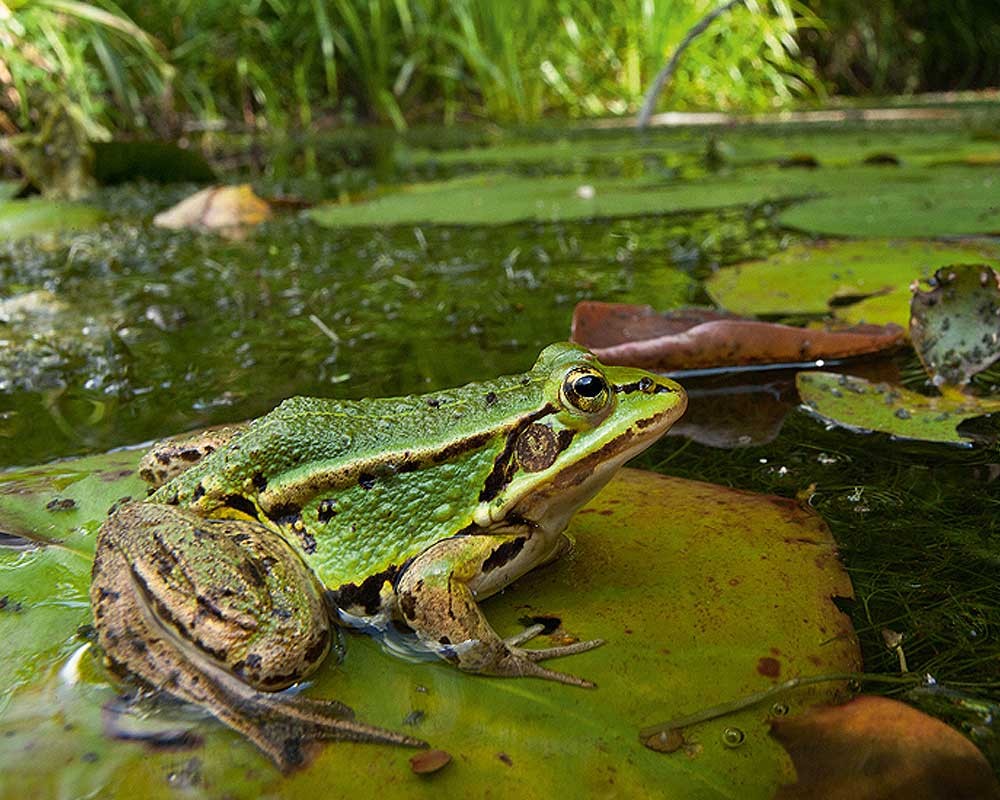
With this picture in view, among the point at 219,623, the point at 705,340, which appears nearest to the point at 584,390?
the point at 219,623

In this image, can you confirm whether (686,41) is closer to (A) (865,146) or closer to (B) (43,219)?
(A) (865,146)

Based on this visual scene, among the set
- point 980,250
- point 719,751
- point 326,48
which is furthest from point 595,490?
point 326,48

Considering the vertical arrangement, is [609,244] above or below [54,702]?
below

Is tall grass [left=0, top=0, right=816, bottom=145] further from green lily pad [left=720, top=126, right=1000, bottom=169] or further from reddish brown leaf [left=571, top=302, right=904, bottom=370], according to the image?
reddish brown leaf [left=571, top=302, right=904, bottom=370]

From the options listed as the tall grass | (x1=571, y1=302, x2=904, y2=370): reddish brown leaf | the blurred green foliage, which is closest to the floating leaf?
(x1=571, y1=302, x2=904, y2=370): reddish brown leaf

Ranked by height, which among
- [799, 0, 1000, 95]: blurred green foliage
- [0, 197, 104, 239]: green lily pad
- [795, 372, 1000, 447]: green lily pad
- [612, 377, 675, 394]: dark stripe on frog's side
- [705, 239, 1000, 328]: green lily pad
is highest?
[612, 377, 675, 394]: dark stripe on frog's side

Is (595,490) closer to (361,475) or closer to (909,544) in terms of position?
(361,475)
